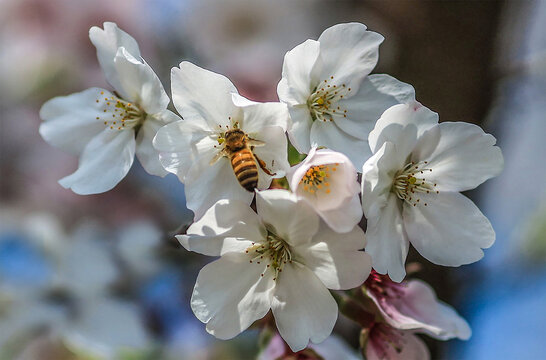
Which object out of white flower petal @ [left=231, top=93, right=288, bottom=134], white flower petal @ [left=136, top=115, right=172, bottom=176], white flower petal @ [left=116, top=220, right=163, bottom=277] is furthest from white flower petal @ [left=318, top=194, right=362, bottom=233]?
white flower petal @ [left=116, top=220, right=163, bottom=277]

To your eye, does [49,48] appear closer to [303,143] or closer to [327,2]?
[327,2]

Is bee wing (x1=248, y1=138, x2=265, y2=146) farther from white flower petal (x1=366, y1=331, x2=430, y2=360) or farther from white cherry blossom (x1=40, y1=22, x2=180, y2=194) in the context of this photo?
white flower petal (x1=366, y1=331, x2=430, y2=360)

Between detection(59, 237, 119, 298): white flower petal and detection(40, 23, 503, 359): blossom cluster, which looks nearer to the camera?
detection(40, 23, 503, 359): blossom cluster

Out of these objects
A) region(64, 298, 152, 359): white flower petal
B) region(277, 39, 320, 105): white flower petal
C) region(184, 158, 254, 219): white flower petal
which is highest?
region(277, 39, 320, 105): white flower petal

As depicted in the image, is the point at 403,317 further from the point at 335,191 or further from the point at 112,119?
the point at 112,119

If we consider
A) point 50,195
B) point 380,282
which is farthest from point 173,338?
point 380,282

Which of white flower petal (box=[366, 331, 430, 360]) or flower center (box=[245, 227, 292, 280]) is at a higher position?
flower center (box=[245, 227, 292, 280])

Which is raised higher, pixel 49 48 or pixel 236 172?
pixel 236 172
